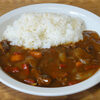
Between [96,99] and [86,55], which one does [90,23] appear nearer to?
[86,55]

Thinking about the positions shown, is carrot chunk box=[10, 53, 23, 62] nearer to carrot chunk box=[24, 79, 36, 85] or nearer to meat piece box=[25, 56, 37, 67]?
meat piece box=[25, 56, 37, 67]

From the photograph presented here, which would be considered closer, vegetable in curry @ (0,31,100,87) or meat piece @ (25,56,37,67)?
vegetable in curry @ (0,31,100,87)

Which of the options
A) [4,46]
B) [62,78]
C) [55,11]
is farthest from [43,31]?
[62,78]

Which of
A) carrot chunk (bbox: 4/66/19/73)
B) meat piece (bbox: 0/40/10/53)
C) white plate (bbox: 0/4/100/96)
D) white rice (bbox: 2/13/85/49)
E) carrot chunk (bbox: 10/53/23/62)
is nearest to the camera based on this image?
white plate (bbox: 0/4/100/96)

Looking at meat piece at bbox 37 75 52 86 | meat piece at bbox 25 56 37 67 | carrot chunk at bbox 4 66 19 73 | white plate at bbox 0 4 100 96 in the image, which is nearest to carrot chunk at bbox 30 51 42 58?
meat piece at bbox 25 56 37 67

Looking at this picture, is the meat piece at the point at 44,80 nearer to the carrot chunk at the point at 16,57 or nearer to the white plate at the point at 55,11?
the white plate at the point at 55,11

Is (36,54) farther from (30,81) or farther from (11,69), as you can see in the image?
(30,81)
